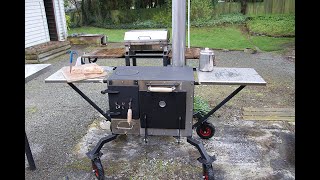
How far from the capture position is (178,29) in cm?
332

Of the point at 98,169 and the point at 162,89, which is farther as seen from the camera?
the point at 98,169

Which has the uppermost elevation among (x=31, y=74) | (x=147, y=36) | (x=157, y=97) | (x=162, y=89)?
(x=147, y=36)

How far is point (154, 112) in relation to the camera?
2.84 m

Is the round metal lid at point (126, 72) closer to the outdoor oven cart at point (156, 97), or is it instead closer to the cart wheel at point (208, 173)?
the outdoor oven cart at point (156, 97)

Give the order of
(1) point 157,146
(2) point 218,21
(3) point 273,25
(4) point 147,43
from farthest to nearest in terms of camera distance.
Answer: (2) point 218,21 < (3) point 273,25 < (4) point 147,43 < (1) point 157,146

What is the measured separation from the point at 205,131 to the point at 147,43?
6.42ft

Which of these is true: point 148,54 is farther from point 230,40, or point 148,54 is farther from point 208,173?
point 230,40

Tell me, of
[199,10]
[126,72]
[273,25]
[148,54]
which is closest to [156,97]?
[126,72]

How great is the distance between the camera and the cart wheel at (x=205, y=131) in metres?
3.59

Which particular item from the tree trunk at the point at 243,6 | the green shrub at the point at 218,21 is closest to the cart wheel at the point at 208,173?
the green shrub at the point at 218,21

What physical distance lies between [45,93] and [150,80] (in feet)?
12.9

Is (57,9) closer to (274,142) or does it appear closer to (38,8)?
(38,8)

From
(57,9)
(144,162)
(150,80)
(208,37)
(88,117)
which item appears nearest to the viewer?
(150,80)

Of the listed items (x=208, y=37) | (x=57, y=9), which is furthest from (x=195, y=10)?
(x=57, y=9)
